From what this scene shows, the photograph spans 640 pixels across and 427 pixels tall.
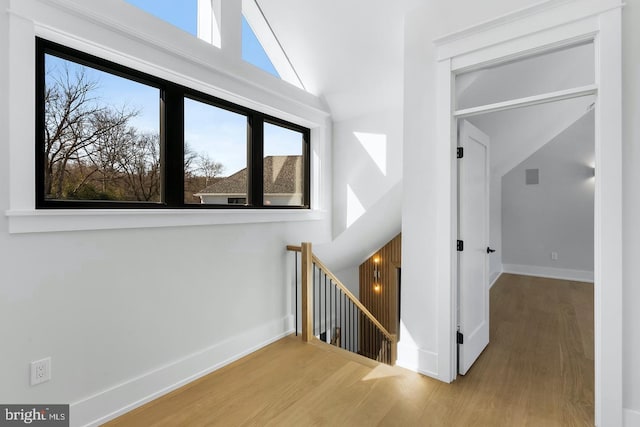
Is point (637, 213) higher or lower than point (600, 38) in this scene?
lower

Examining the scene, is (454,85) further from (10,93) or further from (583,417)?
(10,93)

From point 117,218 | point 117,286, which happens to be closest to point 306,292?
point 117,286

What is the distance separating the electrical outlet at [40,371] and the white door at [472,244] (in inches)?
104

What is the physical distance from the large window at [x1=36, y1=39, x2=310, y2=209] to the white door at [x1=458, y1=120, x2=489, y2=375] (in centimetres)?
186

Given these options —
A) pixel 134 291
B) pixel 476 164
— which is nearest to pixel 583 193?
pixel 476 164

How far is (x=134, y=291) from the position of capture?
212 cm

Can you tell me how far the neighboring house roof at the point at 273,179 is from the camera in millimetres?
2839

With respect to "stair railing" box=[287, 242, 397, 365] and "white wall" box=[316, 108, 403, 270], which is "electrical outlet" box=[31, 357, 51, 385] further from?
"white wall" box=[316, 108, 403, 270]

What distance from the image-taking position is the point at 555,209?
577 cm

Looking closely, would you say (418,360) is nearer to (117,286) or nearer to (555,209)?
(117,286)

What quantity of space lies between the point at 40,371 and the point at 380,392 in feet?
6.65

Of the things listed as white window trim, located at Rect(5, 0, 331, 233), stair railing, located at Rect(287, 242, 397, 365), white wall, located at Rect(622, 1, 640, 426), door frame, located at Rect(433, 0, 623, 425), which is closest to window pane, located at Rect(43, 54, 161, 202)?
white window trim, located at Rect(5, 0, 331, 233)

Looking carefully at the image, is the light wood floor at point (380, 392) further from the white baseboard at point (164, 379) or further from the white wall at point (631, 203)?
the white wall at point (631, 203)

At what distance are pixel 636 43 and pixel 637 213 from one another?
36.3 inches
